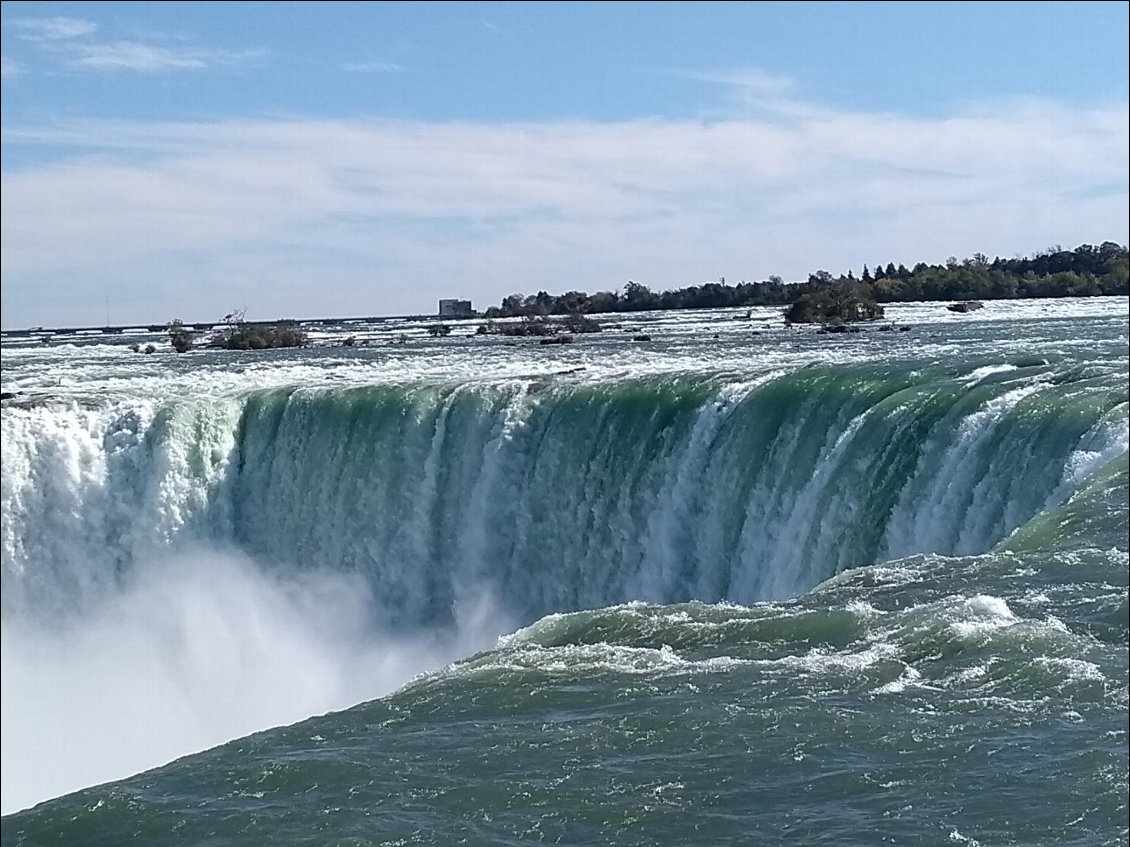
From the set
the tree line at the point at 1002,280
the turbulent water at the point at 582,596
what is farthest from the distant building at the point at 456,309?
the turbulent water at the point at 582,596

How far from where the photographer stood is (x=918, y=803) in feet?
24.0

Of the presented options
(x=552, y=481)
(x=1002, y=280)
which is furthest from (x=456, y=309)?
(x=552, y=481)

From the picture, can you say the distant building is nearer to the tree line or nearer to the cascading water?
the tree line

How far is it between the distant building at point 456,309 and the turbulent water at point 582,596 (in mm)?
71976

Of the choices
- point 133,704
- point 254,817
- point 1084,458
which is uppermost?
point 1084,458

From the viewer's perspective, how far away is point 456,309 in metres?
105

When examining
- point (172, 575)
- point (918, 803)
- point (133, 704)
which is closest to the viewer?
point (918, 803)

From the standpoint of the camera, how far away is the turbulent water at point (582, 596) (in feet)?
25.5

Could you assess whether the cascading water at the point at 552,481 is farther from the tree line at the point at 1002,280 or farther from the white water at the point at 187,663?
the tree line at the point at 1002,280

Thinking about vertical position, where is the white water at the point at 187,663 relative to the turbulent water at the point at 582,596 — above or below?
below

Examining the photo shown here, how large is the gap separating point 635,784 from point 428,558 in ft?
42.0

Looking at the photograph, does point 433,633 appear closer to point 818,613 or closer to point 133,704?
point 133,704

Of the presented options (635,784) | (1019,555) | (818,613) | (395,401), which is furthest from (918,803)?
(395,401)

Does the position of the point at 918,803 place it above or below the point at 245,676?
above
